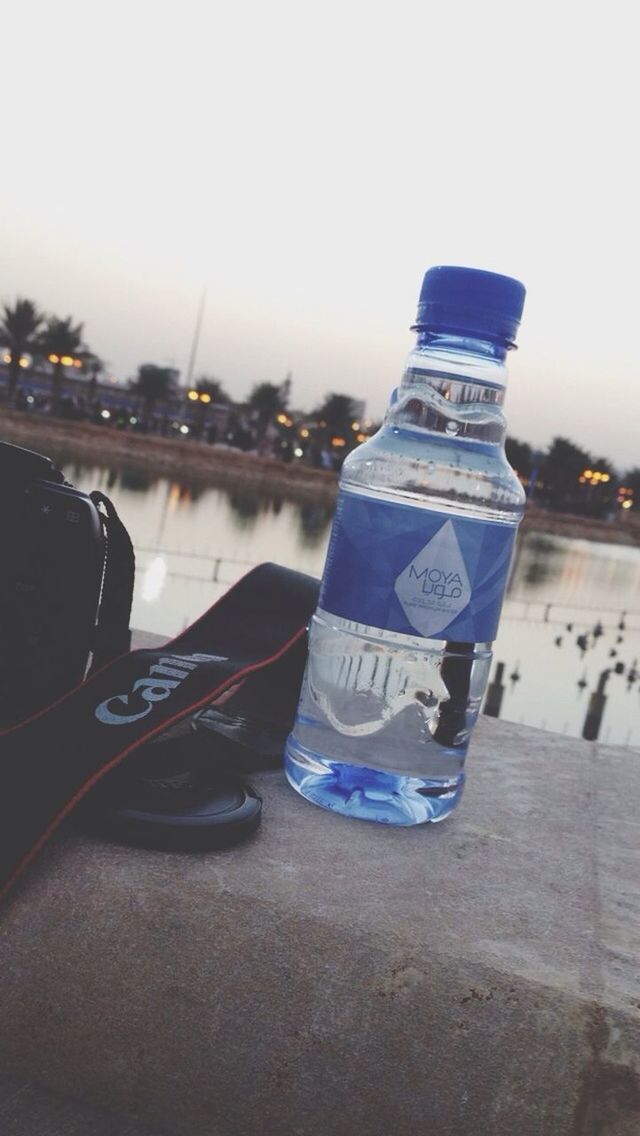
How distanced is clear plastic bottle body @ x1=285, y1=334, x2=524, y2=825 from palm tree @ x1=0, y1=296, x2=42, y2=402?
2893 inches

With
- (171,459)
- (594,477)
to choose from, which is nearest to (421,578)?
(171,459)

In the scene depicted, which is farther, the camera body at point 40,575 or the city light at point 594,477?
the city light at point 594,477

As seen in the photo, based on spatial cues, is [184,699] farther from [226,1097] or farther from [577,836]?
[577,836]

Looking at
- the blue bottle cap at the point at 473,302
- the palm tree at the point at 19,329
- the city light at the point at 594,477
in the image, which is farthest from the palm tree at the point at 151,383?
the blue bottle cap at the point at 473,302

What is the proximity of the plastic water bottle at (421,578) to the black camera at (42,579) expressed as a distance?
0.40 meters

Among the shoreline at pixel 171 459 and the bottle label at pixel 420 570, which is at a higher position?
the bottle label at pixel 420 570

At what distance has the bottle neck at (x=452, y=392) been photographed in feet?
5.68

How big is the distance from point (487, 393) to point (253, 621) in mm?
607

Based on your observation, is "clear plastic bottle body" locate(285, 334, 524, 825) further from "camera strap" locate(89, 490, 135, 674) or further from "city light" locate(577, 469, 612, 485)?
"city light" locate(577, 469, 612, 485)

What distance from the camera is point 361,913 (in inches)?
51.9

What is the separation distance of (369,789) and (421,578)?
0.47m

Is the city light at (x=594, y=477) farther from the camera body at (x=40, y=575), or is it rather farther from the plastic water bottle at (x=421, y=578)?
the camera body at (x=40, y=575)

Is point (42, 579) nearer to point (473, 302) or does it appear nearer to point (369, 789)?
point (369, 789)

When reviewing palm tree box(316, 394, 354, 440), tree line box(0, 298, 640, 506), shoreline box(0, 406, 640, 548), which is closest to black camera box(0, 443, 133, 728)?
shoreline box(0, 406, 640, 548)
